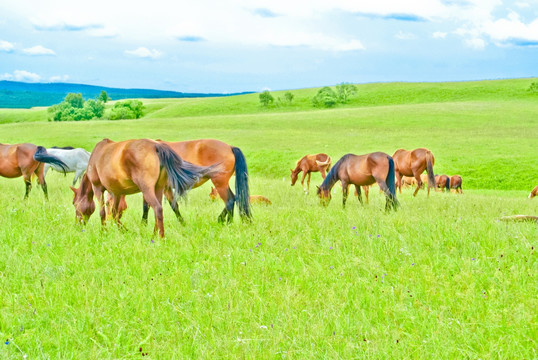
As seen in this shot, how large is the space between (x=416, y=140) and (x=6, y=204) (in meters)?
40.5

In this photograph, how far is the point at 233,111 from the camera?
329 feet

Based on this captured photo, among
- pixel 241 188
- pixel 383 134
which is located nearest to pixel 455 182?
pixel 383 134

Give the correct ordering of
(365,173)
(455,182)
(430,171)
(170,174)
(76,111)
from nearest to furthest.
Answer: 1. (170,174)
2. (365,173)
3. (430,171)
4. (455,182)
5. (76,111)

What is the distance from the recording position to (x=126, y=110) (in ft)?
344

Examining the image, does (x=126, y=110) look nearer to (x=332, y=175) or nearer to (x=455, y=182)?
(x=455, y=182)

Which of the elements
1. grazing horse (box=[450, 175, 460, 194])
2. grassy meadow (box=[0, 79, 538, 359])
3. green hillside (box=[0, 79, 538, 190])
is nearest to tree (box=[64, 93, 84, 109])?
green hillside (box=[0, 79, 538, 190])

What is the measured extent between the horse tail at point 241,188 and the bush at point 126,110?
328ft

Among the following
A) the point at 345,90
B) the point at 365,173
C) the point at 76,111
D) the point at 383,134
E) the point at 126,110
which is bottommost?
the point at 383,134

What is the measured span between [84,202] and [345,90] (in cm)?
10516

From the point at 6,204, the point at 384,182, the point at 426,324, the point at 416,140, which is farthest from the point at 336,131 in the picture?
the point at 426,324

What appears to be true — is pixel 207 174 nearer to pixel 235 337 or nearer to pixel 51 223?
pixel 51 223

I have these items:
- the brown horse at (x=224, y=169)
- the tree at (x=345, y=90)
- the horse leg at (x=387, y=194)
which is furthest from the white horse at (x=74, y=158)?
the tree at (x=345, y=90)

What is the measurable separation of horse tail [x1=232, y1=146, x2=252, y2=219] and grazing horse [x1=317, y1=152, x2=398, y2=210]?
3.51 meters

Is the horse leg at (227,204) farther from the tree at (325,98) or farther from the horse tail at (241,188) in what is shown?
the tree at (325,98)
